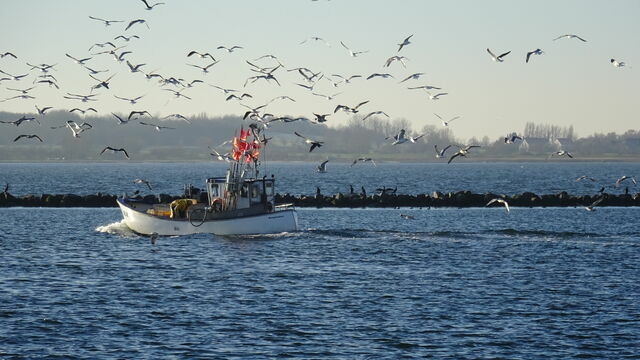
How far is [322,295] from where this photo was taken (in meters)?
38.3

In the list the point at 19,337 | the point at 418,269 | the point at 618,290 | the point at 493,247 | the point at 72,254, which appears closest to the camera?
the point at 19,337

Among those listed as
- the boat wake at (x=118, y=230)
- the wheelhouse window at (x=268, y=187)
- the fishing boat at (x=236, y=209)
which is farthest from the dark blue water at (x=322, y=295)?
the wheelhouse window at (x=268, y=187)

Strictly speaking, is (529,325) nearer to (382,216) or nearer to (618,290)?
(618,290)

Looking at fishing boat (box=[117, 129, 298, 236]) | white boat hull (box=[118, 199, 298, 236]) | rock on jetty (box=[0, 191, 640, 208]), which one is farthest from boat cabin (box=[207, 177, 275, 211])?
rock on jetty (box=[0, 191, 640, 208])

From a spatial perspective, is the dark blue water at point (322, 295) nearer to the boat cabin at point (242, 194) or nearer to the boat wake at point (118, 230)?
the boat wake at point (118, 230)

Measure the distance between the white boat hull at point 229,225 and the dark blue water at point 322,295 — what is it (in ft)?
1.61

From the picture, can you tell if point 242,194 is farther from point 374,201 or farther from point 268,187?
point 374,201

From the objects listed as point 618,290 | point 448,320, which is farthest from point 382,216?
point 448,320

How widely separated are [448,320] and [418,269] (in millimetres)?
12077

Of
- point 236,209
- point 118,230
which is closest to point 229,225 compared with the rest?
point 236,209

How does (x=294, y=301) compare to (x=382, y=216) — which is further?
(x=382, y=216)

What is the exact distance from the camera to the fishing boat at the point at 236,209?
5528 centimetres

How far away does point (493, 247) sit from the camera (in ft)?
178

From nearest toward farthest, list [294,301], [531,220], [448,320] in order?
[448,320], [294,301], [531,220]
